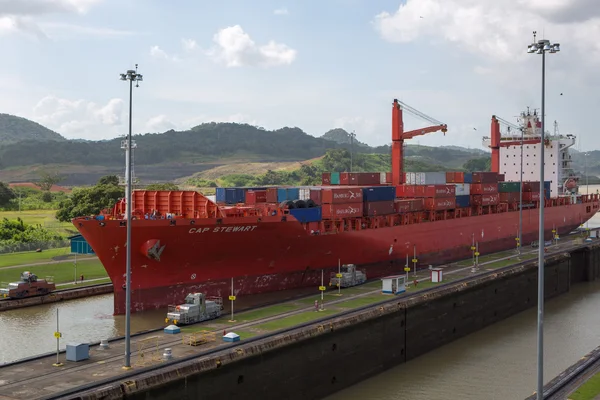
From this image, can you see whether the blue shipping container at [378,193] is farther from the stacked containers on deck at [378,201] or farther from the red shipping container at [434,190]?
the red shipping container at [434,190]

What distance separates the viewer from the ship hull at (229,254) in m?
31.2

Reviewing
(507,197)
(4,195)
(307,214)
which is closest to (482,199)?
(507,197)

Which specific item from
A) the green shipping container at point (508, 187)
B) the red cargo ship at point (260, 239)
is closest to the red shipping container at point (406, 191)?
the red cargo ship at point (260, 239)

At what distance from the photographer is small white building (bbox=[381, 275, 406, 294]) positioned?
35.5m

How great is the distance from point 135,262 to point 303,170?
151 m

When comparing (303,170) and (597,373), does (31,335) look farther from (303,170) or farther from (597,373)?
(303,170)

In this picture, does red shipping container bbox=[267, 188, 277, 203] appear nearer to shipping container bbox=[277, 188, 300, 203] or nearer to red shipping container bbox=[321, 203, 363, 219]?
shipping container bbox=[277, 188, 300, 203]

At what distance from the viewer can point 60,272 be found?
48.1 metres

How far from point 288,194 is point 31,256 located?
86.0ft

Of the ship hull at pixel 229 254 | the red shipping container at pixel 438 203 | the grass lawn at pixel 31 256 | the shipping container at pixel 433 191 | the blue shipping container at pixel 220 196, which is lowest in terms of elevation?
the grass lawn at pixel 31 256

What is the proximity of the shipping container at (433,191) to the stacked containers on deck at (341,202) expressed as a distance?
10.3m

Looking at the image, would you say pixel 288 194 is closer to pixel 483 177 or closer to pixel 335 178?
pixel 335 178

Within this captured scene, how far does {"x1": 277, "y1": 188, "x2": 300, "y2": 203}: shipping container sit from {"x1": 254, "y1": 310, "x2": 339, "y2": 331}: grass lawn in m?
13.1

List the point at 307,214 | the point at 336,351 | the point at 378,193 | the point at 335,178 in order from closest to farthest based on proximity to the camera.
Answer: the point at 336,351 < the point at 307,214 < the point at 378,193 < the point at 335,178
